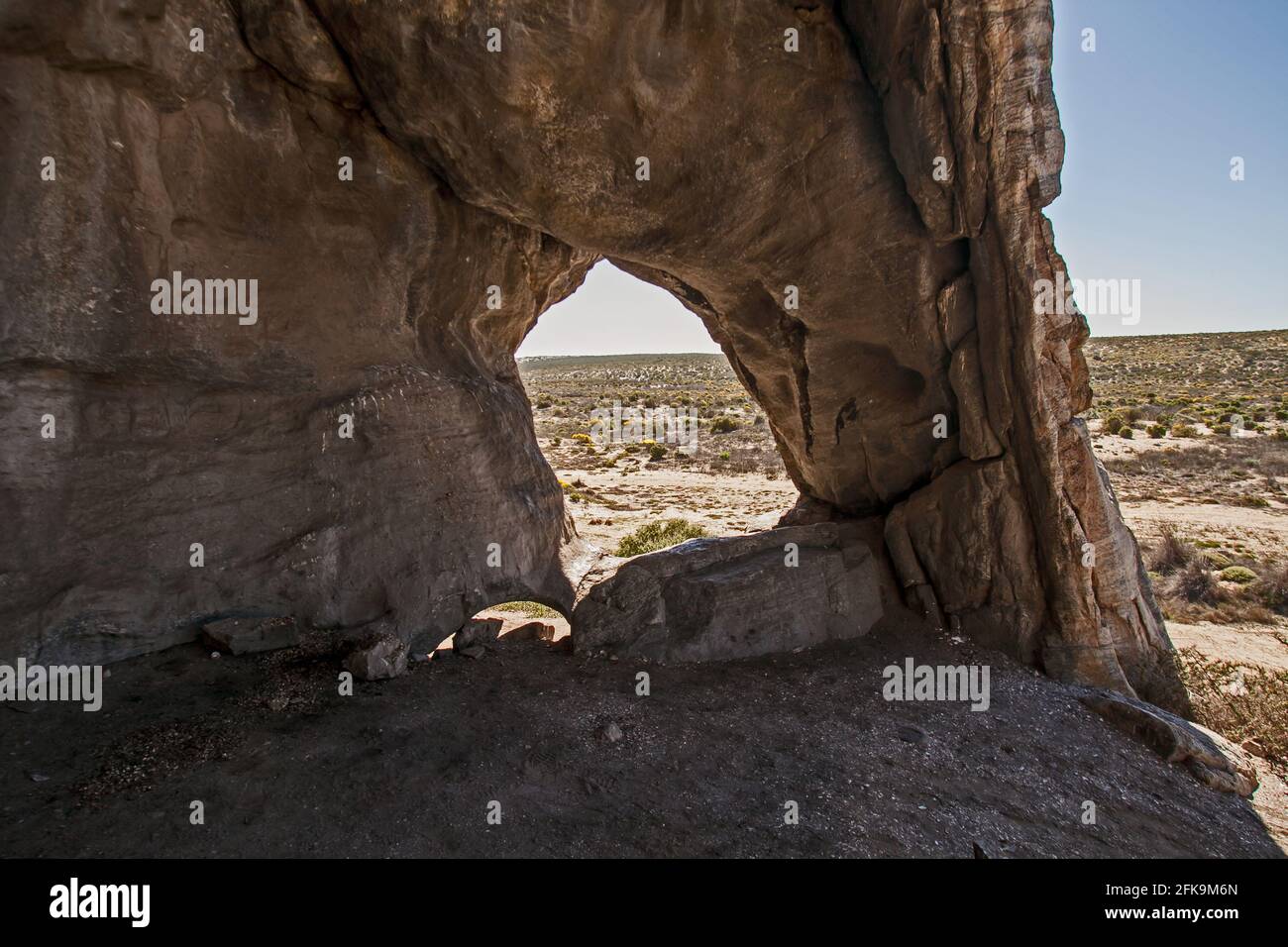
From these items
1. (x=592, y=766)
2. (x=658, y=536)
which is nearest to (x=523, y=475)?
(x=592, y=766)

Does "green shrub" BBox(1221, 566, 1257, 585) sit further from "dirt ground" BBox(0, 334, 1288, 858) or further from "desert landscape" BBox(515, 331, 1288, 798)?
"dirt ground" BBox(0, 334, 1288, 858)

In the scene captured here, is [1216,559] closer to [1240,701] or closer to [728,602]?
[1240,701]

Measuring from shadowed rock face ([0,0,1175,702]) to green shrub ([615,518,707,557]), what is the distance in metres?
3.99

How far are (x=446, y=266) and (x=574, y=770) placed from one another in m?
5.04

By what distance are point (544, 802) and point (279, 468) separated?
391 cm

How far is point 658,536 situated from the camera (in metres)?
12.1

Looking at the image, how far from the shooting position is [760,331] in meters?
7.98

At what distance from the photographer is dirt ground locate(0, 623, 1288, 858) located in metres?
3.71

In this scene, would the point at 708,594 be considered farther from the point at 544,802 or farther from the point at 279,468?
the point at 279,468

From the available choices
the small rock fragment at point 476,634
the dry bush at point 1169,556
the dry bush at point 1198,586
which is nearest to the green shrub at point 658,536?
the small rock fragment at point 476,634

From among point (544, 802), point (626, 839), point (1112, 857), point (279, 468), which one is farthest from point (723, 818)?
point (279, 468)

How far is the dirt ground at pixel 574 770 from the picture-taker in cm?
371

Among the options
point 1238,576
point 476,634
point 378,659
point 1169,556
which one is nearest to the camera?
point 378,659

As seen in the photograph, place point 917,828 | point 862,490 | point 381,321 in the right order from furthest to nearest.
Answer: point 862,490 → point 381,321 → point 917,828
